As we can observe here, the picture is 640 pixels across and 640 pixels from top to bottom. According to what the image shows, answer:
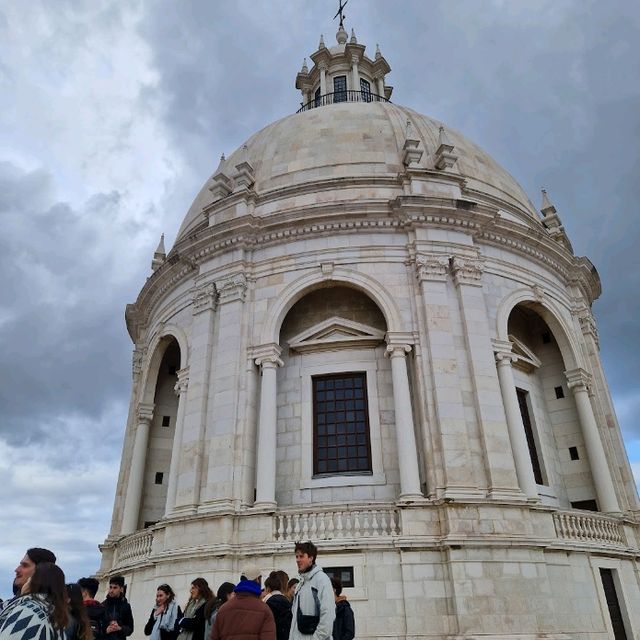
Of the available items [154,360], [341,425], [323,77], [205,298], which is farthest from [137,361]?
[323,77]

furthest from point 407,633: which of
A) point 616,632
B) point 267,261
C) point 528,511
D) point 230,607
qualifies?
point 267,261

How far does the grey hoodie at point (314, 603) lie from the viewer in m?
6.22

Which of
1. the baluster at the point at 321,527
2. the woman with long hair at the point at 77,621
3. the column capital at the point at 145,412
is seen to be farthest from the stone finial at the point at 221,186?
the woman with long hair at the point at 77,621

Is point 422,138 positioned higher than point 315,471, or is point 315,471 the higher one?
point 422,138

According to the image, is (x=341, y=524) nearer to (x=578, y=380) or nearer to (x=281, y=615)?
(x=281, y=615)

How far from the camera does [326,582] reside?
6.46 m

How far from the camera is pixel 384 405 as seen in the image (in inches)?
738

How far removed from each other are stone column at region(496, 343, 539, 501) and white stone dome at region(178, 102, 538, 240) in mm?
7617

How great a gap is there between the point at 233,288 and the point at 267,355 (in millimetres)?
2961

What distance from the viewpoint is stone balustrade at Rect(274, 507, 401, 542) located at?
15547 millimetres

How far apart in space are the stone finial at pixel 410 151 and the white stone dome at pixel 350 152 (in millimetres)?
622

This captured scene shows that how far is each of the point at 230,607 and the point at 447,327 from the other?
1387 centimetres

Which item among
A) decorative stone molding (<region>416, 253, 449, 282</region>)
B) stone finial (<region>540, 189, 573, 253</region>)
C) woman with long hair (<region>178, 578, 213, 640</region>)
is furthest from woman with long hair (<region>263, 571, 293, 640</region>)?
stone finial (<region>540, 189, 573, 253</region>)

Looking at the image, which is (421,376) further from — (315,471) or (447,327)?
(315,471)
